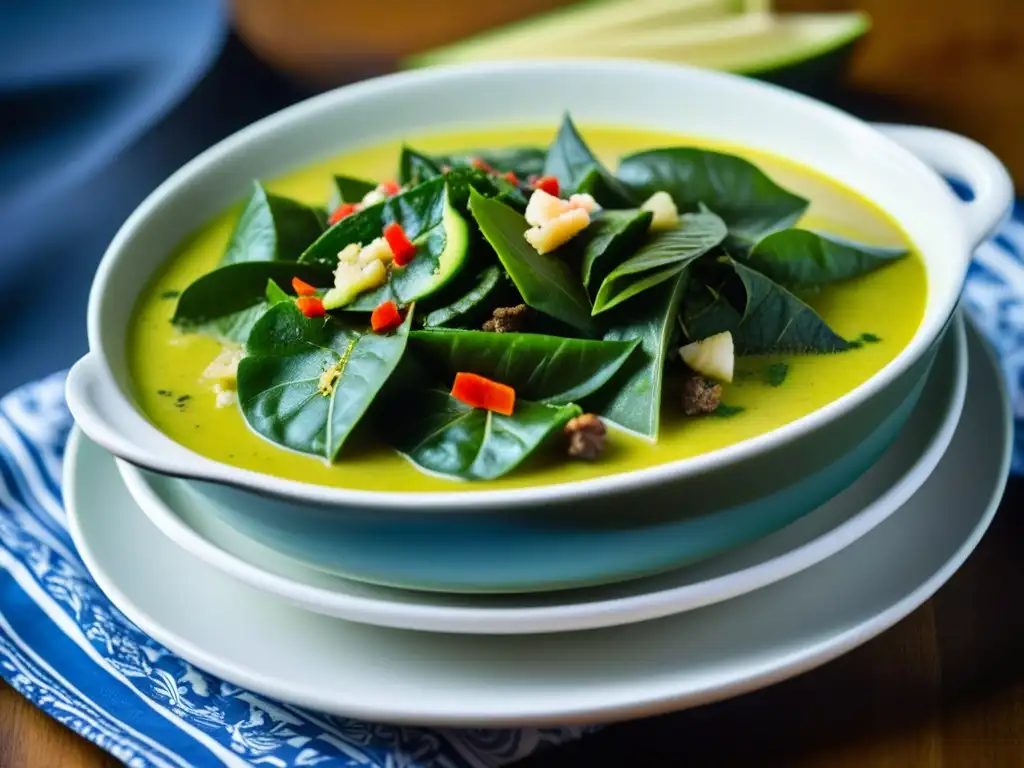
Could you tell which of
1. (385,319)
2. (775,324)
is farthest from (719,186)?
→ (385,319)

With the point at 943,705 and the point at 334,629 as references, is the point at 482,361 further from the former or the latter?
the point at 943,705

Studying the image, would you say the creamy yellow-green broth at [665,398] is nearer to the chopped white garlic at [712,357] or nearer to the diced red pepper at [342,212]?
the chopped white garlic at [712,357]

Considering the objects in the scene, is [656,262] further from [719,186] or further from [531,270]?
[719,186]

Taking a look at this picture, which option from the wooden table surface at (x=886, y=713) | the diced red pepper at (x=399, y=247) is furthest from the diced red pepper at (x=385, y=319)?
the wooden table surface at (x=886, y=713)

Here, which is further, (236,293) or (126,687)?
(236,293)

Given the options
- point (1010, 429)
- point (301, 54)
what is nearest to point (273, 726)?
point (1010, 429)
